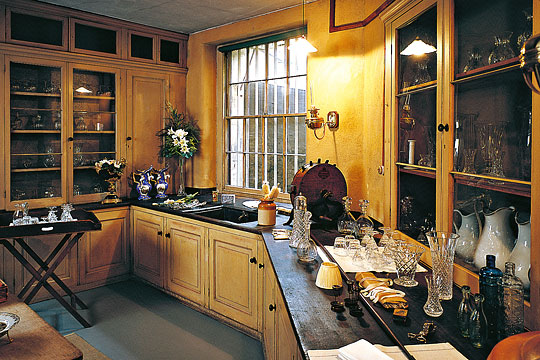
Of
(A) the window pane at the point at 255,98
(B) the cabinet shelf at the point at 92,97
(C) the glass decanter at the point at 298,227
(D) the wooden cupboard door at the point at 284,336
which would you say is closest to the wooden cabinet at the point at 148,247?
(B) the cabinet shelf at the point at 92,97

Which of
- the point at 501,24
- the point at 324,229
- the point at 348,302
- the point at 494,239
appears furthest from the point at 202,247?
the point at 501,24

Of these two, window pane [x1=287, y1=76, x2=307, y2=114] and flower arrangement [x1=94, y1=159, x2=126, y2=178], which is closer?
window pane [x1=287, y1=76, x2=307, y2=114]

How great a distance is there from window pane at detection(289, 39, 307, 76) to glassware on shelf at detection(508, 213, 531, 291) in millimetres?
3094

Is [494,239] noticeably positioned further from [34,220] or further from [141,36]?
[141,36]

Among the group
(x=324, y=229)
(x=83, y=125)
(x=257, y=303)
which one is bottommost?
(x=257, y=303)

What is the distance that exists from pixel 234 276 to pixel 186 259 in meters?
0.73

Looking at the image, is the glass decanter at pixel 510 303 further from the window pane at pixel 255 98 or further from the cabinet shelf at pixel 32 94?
the cabinet shelf at pixel 32 94

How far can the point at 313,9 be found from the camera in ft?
13.2

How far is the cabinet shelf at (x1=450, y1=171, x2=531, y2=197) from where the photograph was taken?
1477 millimetres

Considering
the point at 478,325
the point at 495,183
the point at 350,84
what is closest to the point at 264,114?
the point at 350,84

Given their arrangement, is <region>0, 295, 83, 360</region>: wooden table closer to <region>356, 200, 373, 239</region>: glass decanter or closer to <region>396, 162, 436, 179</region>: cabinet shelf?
<region>356, 200, 373, 239</region>: glass decanter

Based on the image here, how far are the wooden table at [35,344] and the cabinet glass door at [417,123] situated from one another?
192cm

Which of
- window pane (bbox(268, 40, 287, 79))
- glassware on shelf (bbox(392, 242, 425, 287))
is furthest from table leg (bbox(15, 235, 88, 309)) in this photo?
glassware on shelf (bbox(392, 242, 425, 287))

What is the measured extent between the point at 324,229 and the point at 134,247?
2.50 metres
